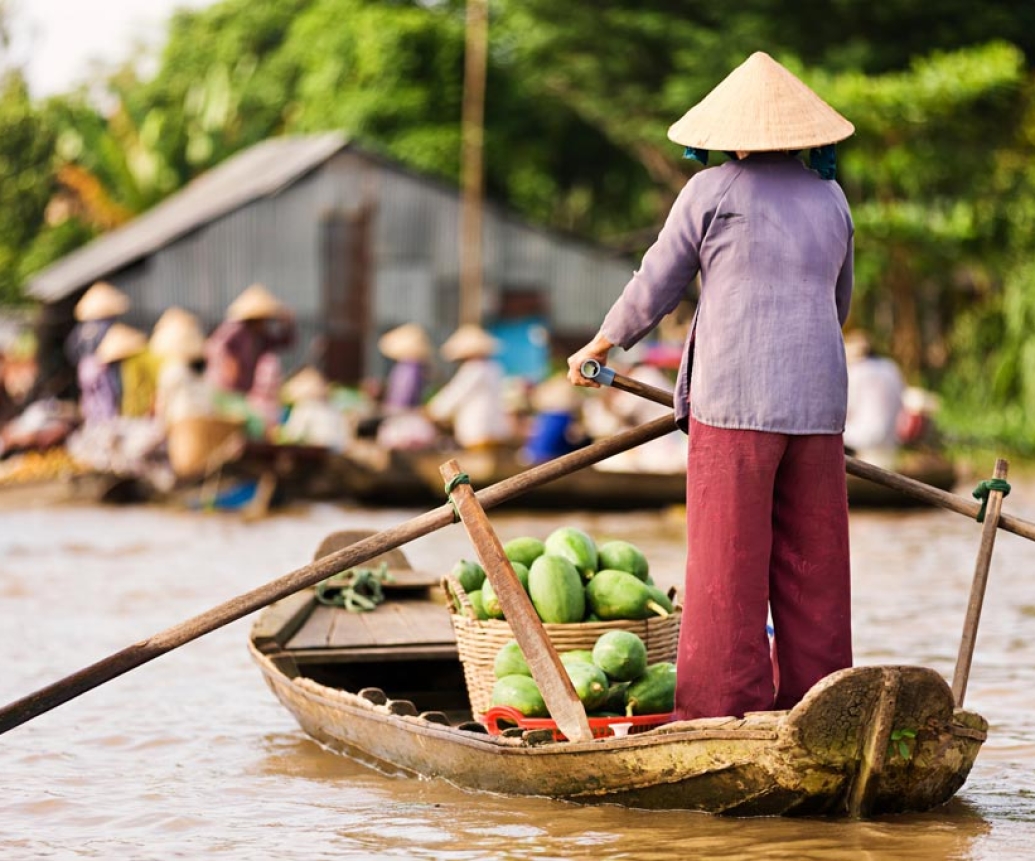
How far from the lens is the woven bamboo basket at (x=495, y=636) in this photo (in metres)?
4.58

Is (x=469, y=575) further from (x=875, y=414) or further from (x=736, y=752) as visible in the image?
(x=875, y=414)

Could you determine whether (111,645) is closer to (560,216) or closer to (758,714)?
Answer: (758,714)

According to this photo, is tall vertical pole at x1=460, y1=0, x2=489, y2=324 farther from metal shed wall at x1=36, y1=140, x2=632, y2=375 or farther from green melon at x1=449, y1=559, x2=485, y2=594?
green melon at x1=449, y1=559, x2=485, y2=594

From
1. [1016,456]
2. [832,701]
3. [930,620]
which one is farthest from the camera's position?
[1016,456]

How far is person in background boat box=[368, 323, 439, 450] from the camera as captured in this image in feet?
48.6

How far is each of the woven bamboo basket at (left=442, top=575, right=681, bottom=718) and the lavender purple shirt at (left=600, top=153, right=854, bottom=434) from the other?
742 millimetres

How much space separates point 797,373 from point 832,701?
2.51 feet

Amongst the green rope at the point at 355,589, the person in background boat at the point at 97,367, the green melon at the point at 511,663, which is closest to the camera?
the green melon at the point at 511,663

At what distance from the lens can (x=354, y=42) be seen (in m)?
26.9

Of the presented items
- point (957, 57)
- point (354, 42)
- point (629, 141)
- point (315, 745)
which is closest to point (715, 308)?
point (315, 745)

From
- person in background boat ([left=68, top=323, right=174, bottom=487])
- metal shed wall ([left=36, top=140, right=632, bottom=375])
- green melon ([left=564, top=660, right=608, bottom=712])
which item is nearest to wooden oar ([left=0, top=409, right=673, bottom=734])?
green melon ([left=564, top=660, right=608, bottom=712])

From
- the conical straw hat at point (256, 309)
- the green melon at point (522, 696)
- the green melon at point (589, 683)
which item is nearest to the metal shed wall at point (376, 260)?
the conical straw hat at point (256, 309)

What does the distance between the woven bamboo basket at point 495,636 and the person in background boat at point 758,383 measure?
1.41ft

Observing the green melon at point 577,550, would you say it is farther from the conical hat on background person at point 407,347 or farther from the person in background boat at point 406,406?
the conical hat on background person at point 407,347
